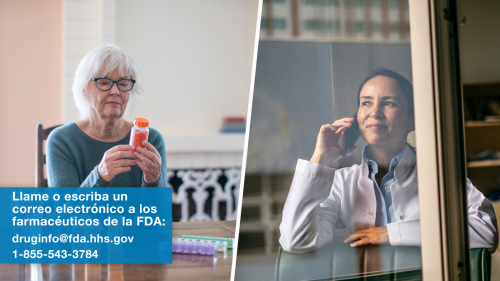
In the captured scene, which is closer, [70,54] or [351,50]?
[351,50]

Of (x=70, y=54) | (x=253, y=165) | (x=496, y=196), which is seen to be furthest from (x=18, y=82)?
(x=496, y=196)

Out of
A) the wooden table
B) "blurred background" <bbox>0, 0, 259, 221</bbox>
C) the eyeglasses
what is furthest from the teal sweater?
"blurred background" <bbox>0, 0, 259, 221</bbox>

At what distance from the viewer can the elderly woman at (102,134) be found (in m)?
0.87

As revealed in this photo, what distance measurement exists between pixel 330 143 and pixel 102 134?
58 cm

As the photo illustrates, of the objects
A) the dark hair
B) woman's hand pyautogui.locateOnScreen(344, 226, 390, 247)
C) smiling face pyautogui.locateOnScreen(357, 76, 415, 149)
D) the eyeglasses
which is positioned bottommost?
woman's hand pyautogui.locateOnScreen(344, 226, 390, 247)

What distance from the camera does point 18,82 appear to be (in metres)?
2.12

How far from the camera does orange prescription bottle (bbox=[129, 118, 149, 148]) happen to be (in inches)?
30.6

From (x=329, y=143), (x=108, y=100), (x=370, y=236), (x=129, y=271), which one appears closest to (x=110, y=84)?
(x=108, y=100)

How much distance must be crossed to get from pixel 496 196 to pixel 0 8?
8.29ft

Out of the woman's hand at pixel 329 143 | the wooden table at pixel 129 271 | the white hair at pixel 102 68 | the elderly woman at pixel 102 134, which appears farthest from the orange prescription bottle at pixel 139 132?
the woman's hand at pixel 329 143

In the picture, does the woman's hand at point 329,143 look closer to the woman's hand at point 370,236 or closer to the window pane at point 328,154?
the window pane at point 328,154

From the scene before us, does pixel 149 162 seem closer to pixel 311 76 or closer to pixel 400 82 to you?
pixel 311 76

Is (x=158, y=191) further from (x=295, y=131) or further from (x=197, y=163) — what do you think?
(x=197, y=163)

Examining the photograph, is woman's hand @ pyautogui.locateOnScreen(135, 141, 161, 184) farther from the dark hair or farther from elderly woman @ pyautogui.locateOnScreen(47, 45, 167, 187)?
the dark hair
